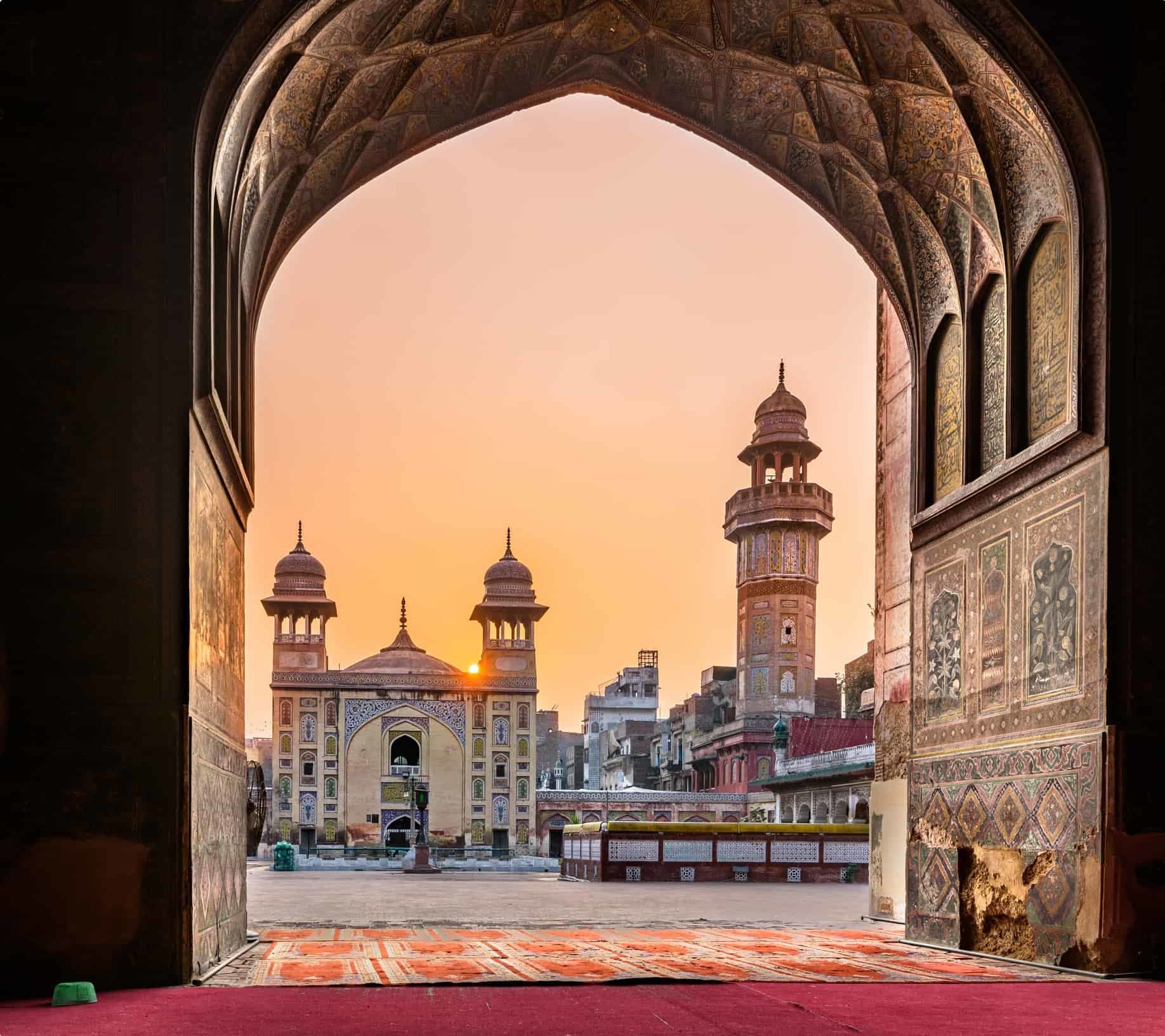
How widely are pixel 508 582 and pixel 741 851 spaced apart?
28954 millimetres

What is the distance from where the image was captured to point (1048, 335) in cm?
855

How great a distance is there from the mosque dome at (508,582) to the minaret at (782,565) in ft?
26.5

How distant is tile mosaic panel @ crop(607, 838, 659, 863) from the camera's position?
23562mm

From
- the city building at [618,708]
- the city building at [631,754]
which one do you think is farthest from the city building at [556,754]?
the city building at [631,754]

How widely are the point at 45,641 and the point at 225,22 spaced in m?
3.26

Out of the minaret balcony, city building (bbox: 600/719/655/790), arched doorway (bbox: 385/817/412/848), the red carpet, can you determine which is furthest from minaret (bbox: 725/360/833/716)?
the red carpet

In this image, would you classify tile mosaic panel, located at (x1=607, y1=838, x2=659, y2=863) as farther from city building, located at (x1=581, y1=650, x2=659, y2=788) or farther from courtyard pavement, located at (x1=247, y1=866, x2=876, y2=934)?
city building, located at (x1=581, y1=650, x2=659, y2=788)

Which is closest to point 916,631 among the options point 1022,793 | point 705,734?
point 1022,793

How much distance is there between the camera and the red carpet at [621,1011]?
5371 mm

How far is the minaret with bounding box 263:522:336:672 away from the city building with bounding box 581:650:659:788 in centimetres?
2949

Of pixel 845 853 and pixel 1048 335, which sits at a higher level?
pixel 1048 335

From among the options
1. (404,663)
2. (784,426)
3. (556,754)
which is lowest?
(556,754)

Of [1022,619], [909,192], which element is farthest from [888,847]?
[909,192]

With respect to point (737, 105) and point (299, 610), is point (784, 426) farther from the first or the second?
point (737, 105)
